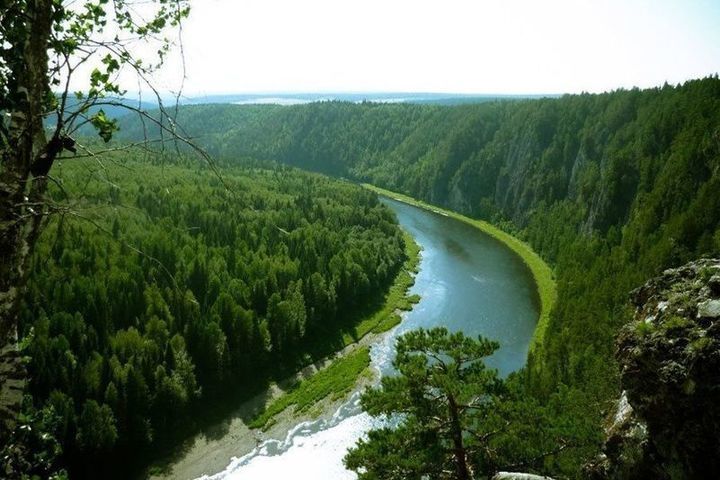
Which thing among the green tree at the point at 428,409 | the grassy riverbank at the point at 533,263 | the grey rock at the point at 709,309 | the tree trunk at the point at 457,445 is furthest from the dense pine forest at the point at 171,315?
the grassy riverbank at the point at 533,263

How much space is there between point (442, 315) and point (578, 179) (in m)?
49.0

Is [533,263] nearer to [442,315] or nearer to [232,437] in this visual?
[442,315]

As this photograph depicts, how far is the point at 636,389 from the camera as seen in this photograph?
33.3ft

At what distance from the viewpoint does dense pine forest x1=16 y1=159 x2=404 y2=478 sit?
3294 cm

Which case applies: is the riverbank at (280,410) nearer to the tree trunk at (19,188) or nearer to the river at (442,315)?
the river at (442,315)

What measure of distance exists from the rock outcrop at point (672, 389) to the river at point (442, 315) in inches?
906

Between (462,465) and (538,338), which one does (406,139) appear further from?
(462,465)

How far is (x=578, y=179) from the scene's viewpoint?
9181cm

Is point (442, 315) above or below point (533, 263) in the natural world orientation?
above

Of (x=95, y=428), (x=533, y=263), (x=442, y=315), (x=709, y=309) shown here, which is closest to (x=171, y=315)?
(x=95, y=428)

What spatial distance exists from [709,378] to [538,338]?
4285 centimetres

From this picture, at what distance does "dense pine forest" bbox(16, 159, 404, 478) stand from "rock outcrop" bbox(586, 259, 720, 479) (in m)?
13.5

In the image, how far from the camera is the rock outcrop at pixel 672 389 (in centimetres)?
899

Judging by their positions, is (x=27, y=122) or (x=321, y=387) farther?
(x=321, y=387)
